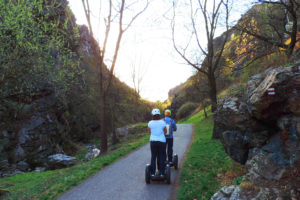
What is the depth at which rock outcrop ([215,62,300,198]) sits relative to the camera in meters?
4.12

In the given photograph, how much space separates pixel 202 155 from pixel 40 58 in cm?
807

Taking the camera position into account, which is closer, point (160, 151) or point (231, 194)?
point (231, 194)

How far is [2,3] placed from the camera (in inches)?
276

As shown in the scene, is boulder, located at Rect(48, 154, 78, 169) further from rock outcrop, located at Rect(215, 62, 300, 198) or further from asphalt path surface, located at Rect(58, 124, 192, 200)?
rock outcrop, located at Rect(215, 62, 300, 198)

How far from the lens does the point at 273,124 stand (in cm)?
501

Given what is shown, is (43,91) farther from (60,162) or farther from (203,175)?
(203,175)

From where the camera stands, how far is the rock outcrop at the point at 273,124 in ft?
13.5

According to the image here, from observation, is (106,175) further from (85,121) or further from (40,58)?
(85,121)

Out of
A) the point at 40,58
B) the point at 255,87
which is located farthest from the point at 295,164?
the point at 40,58

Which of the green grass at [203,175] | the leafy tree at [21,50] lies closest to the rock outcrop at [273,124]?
the green grass at [203,175]

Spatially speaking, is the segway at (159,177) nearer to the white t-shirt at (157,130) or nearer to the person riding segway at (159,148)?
the person riding segway at (159,148)

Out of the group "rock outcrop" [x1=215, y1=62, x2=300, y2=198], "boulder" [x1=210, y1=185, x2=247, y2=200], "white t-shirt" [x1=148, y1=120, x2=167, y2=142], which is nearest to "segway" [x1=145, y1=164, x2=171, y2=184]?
"white t-shirt" [x1=148, y1=120, x2=167, y2=142]

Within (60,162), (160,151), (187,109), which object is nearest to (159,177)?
(160,151)

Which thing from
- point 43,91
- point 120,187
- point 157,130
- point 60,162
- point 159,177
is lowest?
point 60,162
